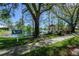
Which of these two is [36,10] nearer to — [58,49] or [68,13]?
[68,13]

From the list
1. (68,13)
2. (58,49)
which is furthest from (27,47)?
(68,13)

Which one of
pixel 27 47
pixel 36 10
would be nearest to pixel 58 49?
pixel 27 47

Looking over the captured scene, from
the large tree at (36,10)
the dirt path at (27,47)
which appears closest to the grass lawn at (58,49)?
the dirt path at (27,47)

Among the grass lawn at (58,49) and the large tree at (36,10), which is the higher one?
the large tree at (36,10)

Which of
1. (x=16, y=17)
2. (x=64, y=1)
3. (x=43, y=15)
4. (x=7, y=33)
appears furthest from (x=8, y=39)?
(x=64, y=1)

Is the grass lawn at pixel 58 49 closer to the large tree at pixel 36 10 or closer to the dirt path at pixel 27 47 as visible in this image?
the dirt path at pixel 27 47

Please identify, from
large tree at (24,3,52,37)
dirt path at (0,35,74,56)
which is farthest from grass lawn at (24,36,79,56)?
large tree at (24,3,52,37)

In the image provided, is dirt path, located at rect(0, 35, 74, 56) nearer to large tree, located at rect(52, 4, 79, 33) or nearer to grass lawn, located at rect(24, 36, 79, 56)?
grass lawn, located at rect(24, 36, 79, 56)

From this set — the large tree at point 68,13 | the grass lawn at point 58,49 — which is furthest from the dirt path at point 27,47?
the large tree at point 68,13

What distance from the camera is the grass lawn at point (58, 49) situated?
2.55 meters

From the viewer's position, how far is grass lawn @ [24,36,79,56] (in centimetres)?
255

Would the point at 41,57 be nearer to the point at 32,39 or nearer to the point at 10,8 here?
the point at 32,39

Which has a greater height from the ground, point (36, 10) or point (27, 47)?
point (36, 10)

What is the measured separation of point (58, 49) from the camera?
2.57m
